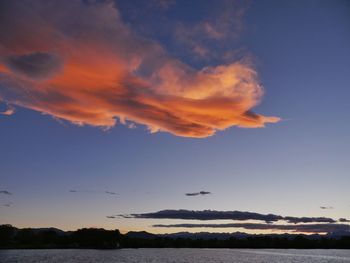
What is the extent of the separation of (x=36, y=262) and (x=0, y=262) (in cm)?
1316

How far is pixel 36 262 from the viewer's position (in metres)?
150

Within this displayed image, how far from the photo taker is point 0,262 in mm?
141625
